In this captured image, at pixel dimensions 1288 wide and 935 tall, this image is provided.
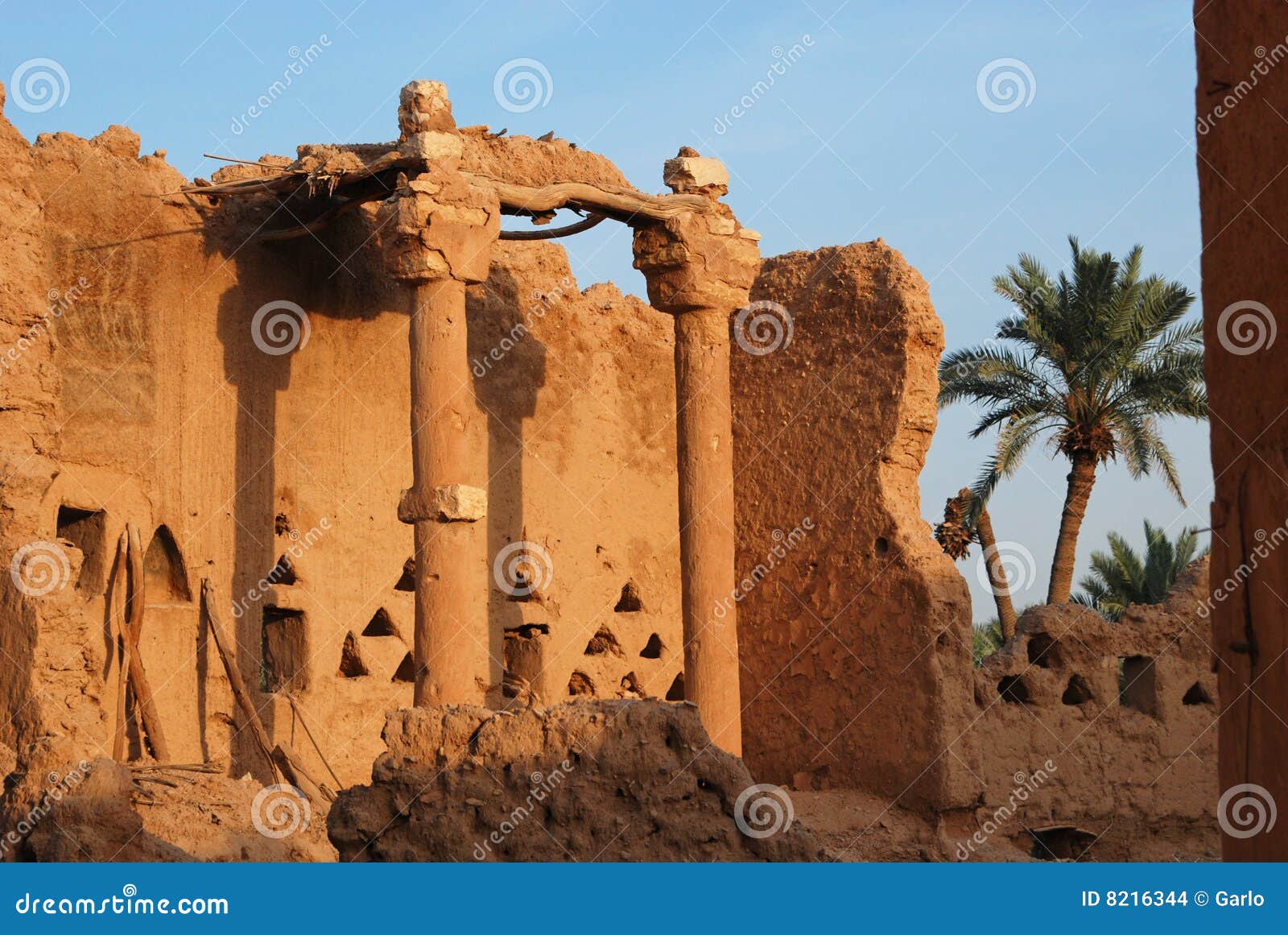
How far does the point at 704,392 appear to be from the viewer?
47.2 ft

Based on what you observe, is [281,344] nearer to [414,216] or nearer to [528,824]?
[414,216]

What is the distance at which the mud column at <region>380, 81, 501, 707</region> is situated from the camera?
12578 mm

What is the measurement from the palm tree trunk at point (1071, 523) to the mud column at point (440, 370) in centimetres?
898

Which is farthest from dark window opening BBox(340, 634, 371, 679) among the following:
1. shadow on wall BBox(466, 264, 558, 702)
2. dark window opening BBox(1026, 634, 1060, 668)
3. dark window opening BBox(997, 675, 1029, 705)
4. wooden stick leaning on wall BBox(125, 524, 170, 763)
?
dark window opening BBox(1026, 634, 1060, 668)

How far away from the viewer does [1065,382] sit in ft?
66.8

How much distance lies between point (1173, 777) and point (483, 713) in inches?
367

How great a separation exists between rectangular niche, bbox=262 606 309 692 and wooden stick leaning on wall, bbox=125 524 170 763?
1231 millimetres

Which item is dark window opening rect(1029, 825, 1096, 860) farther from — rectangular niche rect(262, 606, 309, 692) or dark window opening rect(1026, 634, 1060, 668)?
rectangular niche rect(262, 606, 309, 692)

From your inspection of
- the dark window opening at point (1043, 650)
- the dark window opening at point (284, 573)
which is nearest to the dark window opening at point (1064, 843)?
the dark window opening at point (1043, 650)

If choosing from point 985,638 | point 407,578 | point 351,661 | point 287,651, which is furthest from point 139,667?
point 985,638

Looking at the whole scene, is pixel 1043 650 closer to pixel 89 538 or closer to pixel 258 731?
pixel 258 731

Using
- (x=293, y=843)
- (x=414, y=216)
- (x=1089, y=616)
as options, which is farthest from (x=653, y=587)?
(x=293, y=843)

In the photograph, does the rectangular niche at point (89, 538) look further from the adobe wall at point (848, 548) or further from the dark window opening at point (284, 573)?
the adobe wall at point (848, 548)

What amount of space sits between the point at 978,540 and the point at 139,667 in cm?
1213
